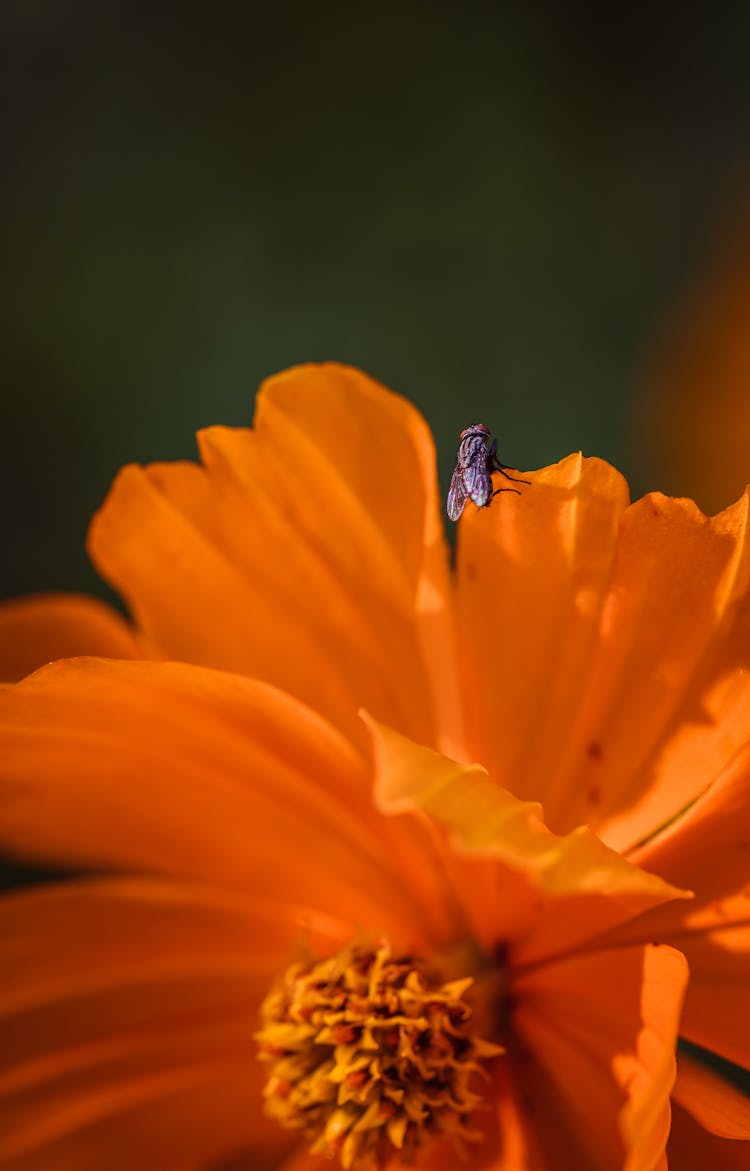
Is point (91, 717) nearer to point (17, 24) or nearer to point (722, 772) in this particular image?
point (722, 772)

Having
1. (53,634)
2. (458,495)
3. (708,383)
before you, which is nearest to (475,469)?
(458,495)

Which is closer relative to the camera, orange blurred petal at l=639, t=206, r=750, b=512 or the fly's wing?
the fly's wing

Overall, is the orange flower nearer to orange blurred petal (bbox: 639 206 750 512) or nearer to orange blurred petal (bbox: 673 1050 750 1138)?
orange blurred petal (bbox: 673 1050 750 1138)

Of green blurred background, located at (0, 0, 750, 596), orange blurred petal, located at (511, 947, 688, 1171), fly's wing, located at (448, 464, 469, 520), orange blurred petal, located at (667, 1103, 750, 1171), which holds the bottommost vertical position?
orange blurred petal, located at (667, 1103, 750, 1171)

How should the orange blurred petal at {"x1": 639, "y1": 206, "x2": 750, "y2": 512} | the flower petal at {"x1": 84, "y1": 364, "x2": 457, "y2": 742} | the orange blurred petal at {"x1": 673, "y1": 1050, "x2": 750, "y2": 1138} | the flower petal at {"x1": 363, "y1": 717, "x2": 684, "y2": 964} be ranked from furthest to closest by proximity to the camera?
the orange blurred petal at {"x1": 639, "y1": 206, "x2": 750, "y2": 512}, the flower petal at {"x1": 84, "y1": 364, "x2": 457, "y2": 742}, the orange blurred petal at {"x1": 673, "y1": 1050, "x2": 750, "y2": 1138}, the flower petal at {"x1": 363, "y1": 717, "x2": 684, "y2": 964}

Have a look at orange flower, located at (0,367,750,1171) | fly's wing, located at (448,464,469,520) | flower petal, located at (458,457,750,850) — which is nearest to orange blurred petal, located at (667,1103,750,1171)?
orange flower, located at (0,367,750,1171)

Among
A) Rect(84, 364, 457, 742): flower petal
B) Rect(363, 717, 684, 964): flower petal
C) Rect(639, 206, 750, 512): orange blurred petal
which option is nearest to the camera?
Rect(363, 717, 684, 964): flower petal

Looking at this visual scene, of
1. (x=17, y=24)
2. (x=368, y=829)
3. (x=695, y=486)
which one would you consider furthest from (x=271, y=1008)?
(x=17, y=24)

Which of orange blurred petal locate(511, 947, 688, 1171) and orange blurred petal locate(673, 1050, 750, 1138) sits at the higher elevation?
orange blurred petal locate(511, 947, 688, 1171)
